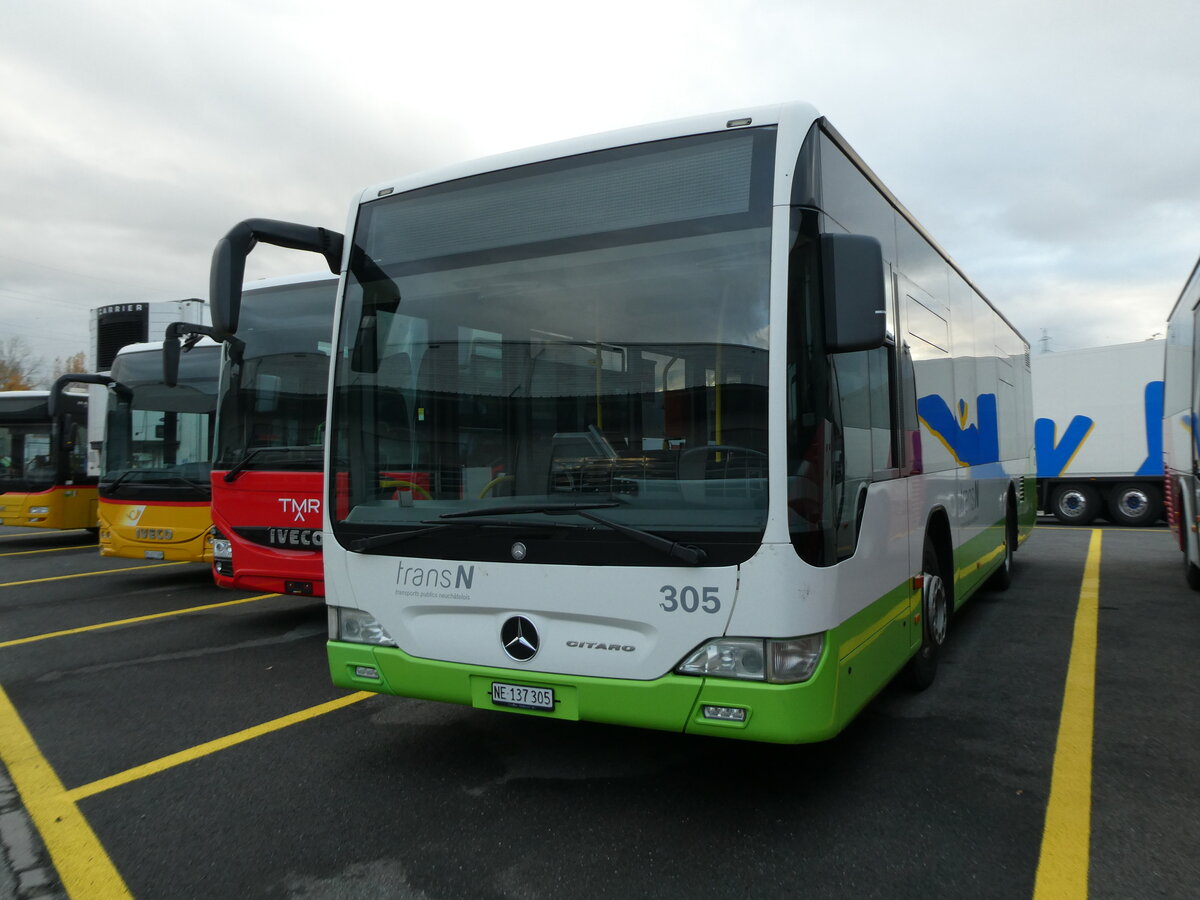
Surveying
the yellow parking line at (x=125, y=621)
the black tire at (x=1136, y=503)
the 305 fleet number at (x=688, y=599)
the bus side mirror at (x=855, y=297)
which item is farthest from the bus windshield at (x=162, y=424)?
the black tire at (x=1136, y=503)

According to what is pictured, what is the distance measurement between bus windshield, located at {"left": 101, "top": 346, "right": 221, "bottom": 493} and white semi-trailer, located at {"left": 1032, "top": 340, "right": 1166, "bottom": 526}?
47.4 ft

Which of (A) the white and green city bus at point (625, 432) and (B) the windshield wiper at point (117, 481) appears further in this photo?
(B) the windshield wiper at point (117, 481)

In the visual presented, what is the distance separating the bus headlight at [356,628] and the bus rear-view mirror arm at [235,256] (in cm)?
139

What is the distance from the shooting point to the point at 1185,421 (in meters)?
8.37

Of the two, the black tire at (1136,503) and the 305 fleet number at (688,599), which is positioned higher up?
the 305 fleet number at (688,599)

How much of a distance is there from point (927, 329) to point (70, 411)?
14041 millimetres

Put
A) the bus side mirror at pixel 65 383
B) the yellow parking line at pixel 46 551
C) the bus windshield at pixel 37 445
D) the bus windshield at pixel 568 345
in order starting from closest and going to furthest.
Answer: the bus windshield at pixel 568 345
the bus side mirror at pixel 65 383
the yellow parking line at pixel 46 551
the bus windshield at pixel 37 445

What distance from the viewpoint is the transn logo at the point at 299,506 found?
684 centimetres

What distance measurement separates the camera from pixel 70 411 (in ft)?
47.9

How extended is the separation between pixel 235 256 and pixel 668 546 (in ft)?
8.11

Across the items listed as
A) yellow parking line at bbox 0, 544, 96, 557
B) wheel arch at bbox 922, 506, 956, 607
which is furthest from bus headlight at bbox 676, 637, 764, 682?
yellow parking line at bbox 0, 544, 96, 557

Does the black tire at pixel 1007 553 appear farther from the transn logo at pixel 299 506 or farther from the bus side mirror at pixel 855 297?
the transn logo at pixel 299 506

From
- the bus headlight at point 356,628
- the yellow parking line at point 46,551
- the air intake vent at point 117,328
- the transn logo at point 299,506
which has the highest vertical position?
the air intake vent at point 117,328

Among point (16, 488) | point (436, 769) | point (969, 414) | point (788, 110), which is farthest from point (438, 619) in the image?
point (16, 488)
